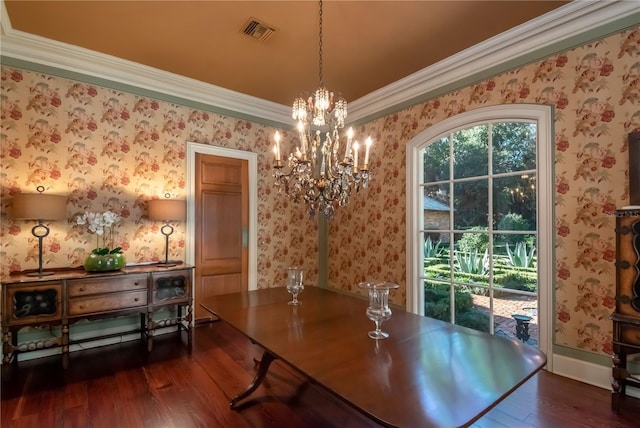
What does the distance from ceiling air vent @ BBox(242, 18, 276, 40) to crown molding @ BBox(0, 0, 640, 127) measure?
1178mm

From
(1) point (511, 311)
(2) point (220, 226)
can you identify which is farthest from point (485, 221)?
(2) point (220, 226)

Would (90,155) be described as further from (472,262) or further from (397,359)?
(472,262)

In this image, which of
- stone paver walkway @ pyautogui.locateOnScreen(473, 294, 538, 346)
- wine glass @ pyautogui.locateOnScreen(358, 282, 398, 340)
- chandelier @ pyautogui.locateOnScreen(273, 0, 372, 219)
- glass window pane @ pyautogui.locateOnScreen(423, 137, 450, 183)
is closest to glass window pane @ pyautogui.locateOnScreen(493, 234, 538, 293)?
stone paver walkway @ pyautogui.locateOnScreen(473, 294, 538, 346)

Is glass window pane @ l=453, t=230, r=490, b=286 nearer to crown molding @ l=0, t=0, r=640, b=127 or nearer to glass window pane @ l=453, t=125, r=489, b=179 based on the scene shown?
glass window pane @ l=453, t=125, r=489, b=179

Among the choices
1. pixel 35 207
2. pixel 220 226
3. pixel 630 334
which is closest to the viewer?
pixel 630 334

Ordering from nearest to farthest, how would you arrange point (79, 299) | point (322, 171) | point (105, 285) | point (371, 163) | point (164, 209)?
point (322, 171) → point (79, 299) → point (105, 285) → point (164, 209) → point (371, 163)

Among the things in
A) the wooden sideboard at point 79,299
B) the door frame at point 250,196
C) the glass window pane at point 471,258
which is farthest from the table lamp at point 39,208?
the glass window pane at point 471,258

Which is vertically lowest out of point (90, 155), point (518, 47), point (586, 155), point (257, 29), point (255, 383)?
point (255, 383)

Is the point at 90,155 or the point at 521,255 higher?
the point at 90,155

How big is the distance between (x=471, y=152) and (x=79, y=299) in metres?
3.87

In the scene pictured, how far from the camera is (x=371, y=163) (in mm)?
3994

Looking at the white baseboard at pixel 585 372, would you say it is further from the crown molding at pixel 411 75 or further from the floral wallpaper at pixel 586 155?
the crown molding at pixel 411 75

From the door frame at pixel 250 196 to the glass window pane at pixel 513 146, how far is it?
281cm

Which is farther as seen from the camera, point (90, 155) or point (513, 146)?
point (90, 155)
